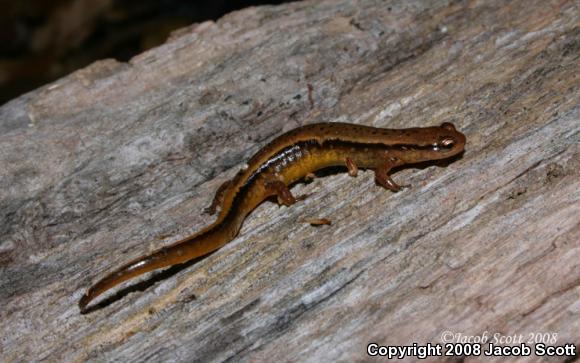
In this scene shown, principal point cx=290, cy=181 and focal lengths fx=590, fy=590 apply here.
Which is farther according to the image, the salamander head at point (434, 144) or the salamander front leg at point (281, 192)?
the salamander front leg at point (281, 192)

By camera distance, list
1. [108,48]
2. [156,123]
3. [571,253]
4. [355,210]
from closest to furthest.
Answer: [571,253]
[355,210]
[156,123]
[108,48]

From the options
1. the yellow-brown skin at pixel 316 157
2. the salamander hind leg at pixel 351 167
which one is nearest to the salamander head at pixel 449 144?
the yellow-brown skin at pixel 316 157

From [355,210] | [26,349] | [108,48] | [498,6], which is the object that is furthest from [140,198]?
[108,48]

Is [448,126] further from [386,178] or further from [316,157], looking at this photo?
[316,157]

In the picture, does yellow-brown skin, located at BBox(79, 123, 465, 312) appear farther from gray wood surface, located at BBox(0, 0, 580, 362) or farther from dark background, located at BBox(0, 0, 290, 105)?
dark background, located at BBox(0, 0, 290, 105)

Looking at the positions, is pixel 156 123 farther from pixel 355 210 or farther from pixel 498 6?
pixel 498 6

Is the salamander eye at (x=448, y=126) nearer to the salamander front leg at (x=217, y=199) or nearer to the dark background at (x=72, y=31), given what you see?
the salamander front leg at (x=217, y=199)

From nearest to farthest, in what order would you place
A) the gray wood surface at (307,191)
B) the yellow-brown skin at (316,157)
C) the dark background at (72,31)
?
the gray wood surface at (307,191)
the yellow-brown skin at (316,157)
the dark background at (72,31)

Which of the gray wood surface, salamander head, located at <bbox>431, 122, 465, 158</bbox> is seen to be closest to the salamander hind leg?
the gray wood surface
